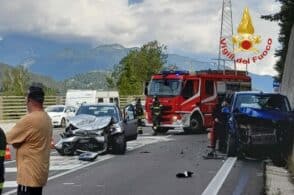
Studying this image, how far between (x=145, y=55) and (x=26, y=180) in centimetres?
7495

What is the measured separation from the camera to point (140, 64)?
80.2 metres

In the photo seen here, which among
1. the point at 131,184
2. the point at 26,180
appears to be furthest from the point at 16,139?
the point at 131,184

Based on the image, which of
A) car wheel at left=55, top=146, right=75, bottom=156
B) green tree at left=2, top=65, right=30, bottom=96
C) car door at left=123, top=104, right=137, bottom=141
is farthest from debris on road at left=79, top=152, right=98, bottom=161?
green tree at left=2, top=65, right=30, bottom=96

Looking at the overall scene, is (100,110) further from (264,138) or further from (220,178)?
(220,178)

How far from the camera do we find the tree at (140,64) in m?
79.0

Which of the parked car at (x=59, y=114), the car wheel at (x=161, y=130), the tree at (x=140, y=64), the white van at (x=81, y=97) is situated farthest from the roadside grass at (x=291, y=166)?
the tree at (x=140, y=64)

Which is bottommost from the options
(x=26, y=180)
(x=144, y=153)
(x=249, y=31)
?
(x=144, y=153)

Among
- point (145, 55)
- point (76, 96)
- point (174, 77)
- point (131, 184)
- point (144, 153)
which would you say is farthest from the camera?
point (145, 55)

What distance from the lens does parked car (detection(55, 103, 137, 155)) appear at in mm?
19125

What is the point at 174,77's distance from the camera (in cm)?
3172

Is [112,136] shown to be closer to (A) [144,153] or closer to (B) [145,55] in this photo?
(A) [144,153]

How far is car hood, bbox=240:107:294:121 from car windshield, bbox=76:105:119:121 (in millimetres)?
4533

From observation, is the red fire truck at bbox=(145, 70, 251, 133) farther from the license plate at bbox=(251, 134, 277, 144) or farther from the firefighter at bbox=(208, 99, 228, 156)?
the license plate at bbox=(251, 134, 277, 144)

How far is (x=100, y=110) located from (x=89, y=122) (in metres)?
1.80
